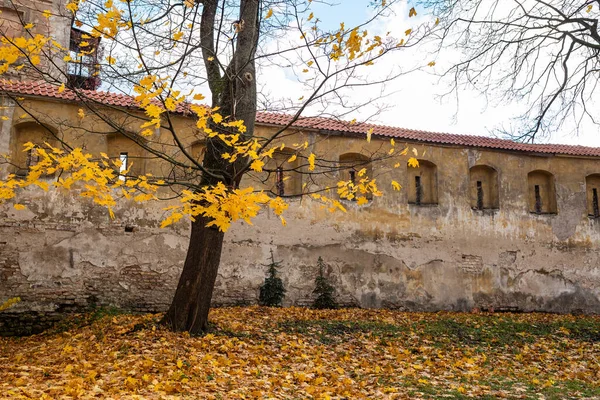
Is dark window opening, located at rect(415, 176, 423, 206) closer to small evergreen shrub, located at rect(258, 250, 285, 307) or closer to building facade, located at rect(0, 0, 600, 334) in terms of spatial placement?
building facade, located at rect(0, 0, 600, 334)

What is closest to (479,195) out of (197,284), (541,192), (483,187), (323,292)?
(483,187)

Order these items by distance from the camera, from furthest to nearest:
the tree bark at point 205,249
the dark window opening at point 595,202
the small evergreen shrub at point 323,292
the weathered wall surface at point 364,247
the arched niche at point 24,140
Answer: the dark window opening at point 595,202 → the small evergreen shrub at point 323,292 → the arched niche at point 24,140 → the weathered wall surface at point 364,247 → the tree bark at point 205,249

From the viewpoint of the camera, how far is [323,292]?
1248 cm

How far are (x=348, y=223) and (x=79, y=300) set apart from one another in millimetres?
6562

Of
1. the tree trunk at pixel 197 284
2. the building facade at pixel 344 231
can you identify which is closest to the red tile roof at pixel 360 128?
the building facade at pixel 344 231

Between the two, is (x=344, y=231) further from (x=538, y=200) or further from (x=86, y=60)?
(x=86, y=60)

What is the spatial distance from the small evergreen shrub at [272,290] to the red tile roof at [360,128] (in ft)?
11.9

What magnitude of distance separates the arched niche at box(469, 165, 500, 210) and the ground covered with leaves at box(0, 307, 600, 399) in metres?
4.47

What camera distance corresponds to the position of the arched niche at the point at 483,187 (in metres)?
14.8

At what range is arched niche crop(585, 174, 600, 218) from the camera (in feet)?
51.1

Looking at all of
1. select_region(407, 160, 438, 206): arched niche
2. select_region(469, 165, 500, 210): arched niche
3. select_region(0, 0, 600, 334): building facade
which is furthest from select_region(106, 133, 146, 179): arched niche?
select_region(469, 165, 500, 210): arched niche

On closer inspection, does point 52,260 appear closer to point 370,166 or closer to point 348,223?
point 348,223

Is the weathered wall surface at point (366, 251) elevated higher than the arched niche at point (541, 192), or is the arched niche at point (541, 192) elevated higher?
the arched niche at point (541, 192)

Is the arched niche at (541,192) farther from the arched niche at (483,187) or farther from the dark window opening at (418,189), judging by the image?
the dark window opening at (418,189)
